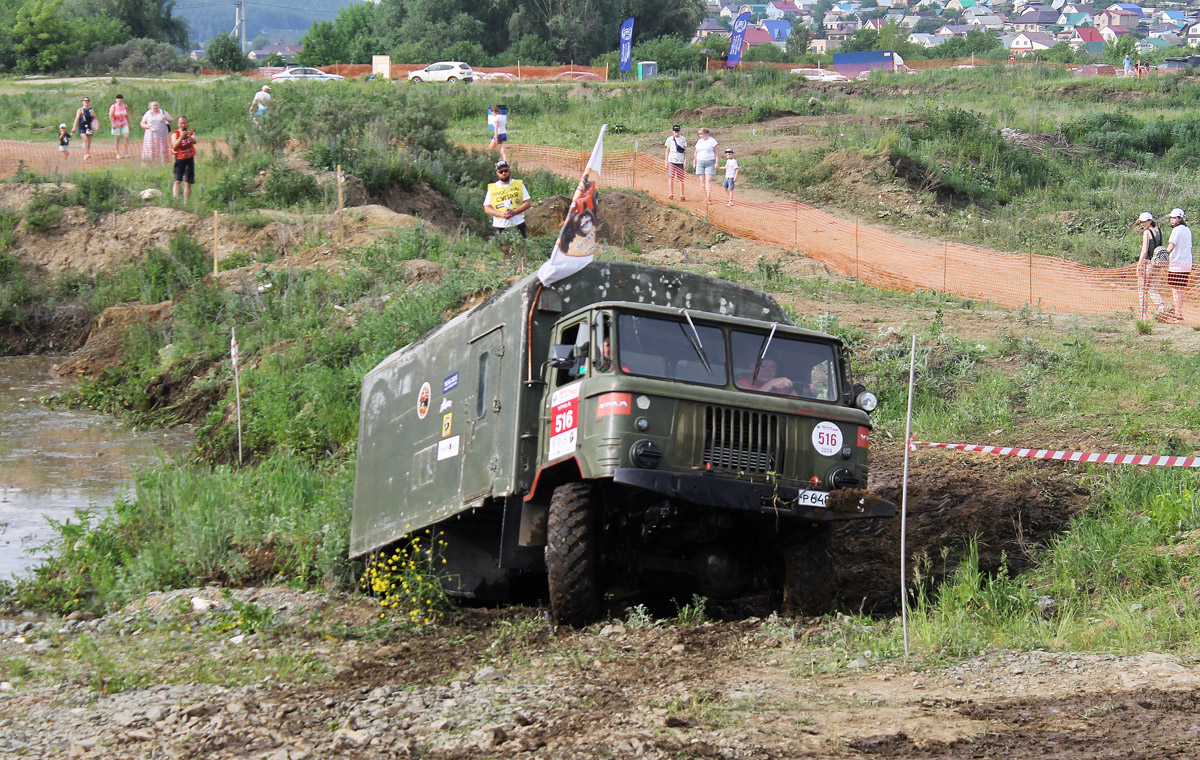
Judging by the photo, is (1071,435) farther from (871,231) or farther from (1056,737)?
(871,231)

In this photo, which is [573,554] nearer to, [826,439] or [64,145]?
[826,439]

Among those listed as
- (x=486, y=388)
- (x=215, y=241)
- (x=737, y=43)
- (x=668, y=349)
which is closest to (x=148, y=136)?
(x=215, y=241)

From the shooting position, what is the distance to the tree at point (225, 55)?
71.7 m

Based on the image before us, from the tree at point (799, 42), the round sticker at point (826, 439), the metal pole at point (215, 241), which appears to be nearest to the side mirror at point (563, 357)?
the round sticker at point (826, 439)

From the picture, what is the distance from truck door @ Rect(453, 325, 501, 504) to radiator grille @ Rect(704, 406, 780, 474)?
1870 mm

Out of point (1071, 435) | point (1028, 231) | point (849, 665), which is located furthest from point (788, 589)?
point (1028, 231)

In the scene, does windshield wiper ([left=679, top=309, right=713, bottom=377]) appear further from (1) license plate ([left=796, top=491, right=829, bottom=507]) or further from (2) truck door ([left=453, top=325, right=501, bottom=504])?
(2) truck door ([left=453, top=325, right=501, bottom=504])

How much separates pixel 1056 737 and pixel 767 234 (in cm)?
2232

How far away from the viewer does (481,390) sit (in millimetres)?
11648

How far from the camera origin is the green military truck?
9672mm

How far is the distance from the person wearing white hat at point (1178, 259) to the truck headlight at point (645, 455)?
12.2 metres

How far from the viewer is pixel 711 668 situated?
8.77 m

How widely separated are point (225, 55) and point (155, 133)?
42.9 meters

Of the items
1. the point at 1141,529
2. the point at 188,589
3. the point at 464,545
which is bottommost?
the point at 188,589
